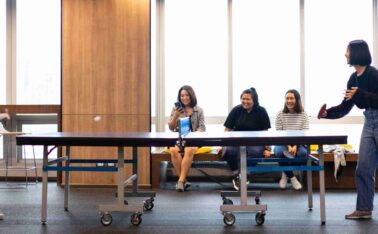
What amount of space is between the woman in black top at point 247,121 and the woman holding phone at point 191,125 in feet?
1.25

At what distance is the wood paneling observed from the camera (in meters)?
5.62

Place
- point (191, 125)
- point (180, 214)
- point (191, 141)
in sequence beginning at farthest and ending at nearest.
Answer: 1. point (191, 125)
2. point (180, 214)
3. point (191, 141)

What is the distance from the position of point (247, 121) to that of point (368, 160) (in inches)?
73.2

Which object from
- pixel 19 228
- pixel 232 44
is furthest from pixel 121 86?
pixel 19 228

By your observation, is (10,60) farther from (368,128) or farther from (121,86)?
(368,128)

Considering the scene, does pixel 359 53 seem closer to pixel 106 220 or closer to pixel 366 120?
pixel 366 120

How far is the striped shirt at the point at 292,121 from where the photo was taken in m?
5.49

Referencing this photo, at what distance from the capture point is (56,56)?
662 centimetres

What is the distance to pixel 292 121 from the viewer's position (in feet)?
18.1

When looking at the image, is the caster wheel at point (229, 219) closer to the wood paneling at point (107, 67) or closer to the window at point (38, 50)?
the wood paneling at point (107, 67)

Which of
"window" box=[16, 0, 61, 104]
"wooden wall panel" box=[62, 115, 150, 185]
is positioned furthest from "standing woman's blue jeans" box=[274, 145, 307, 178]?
"window" box=[16, 0, 61, 104]

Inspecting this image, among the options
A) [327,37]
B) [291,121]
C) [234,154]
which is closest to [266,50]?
[327,37]

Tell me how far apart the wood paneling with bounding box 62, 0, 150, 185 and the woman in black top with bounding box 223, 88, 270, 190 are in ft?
3.24

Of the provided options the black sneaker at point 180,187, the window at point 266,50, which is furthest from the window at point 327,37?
the black sneaker at point 180,187
